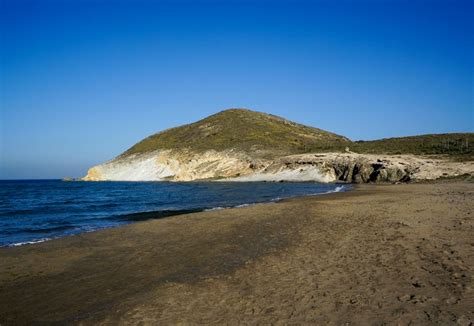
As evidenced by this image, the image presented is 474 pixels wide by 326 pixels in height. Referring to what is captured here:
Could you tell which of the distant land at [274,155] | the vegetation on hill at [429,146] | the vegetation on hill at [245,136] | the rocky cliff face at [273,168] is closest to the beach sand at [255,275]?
the rocky cliff face at [273,168]

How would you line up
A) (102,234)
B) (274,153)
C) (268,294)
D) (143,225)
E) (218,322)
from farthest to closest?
(274,153) < (143,225) < (102,234) < (268,294) < (218,322)

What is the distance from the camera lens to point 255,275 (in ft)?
29.9

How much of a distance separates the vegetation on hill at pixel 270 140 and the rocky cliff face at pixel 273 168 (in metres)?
4.07

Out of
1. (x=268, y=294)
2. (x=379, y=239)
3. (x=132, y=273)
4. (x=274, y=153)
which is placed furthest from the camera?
(x=274, y=153)

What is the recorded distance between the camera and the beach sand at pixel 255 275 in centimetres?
→ 666

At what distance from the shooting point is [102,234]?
16391 mm

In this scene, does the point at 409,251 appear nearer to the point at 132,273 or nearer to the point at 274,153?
the point at 132,273

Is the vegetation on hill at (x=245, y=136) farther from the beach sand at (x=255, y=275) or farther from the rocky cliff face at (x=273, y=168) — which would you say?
the beach sand at (x=255, y=275)

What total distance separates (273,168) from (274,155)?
27.3 ft

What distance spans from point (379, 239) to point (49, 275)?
1000cm

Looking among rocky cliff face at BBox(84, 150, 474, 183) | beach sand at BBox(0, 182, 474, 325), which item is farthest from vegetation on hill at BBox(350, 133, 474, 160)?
beach sand at BBox(0, 182, 474, 325)

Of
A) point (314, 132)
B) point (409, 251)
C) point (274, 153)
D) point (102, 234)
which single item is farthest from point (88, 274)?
point (314, 132)

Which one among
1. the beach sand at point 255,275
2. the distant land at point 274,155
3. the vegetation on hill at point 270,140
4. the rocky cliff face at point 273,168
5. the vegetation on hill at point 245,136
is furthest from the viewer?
the vegetation on hill at point 245,136

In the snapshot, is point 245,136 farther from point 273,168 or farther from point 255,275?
point 255,275
